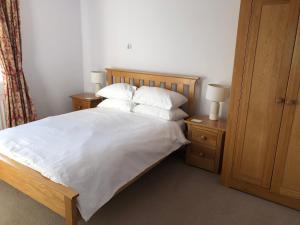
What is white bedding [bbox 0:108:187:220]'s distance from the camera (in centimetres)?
169

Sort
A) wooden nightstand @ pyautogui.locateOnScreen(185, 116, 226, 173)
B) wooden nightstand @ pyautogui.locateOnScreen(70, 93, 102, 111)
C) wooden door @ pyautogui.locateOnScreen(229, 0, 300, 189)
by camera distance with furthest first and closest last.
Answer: wooden nightstand @ pyautogui.locateOnScreen(70, 93, 102, 111) < wooden nightstand @ pyautogui.locateOnScreen(185, 116, 226, 173) < wooden door @ pyautogui.locateOnScreen(229, 0, 300, 189)

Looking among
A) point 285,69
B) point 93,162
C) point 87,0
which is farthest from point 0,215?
point 87,0

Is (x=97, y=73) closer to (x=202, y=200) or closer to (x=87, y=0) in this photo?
(x=87, y=0)

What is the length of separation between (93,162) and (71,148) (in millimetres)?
286

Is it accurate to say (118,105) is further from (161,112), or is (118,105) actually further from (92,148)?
(92,148)

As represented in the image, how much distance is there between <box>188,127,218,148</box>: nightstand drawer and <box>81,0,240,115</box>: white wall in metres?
0.47

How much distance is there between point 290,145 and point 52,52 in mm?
3462

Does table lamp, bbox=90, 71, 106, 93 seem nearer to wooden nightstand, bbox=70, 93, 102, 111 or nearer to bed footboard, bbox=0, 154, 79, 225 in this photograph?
wooden nightstand, bbox=70, 93, 102, 111

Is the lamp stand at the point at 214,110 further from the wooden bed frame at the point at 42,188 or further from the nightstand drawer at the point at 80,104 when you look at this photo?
the nightstand drawer at the point at 80,104

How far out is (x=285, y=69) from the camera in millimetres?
1969

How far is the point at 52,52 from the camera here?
12.3 feet

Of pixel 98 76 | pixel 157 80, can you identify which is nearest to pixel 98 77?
pixel 98 76

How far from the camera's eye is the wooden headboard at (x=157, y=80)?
3092mm

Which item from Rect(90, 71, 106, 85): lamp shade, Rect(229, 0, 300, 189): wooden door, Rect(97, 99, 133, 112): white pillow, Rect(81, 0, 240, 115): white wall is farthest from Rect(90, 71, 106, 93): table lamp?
Rect(229, 0, 300, 189): wooden door
